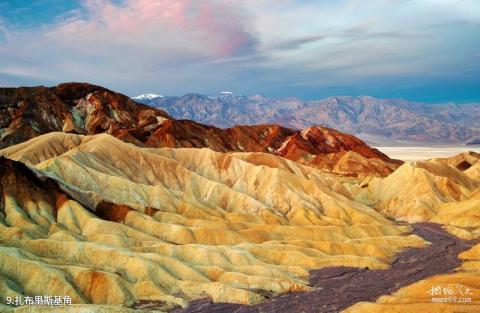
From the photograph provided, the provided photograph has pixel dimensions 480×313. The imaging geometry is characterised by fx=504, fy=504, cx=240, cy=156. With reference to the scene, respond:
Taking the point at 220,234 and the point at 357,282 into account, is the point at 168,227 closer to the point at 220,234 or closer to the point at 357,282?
the point at 220,234

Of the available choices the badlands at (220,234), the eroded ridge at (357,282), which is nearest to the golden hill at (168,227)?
the badlands at (220,234)

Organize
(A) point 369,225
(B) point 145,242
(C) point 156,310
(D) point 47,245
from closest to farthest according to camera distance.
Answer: (C) point 156,310 → (D) point 47,245 → (B) point 145,242 → (A) point 369,225

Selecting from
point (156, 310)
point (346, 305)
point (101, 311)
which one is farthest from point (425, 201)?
point (101, 311)

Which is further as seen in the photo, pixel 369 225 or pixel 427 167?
pixel 427 167

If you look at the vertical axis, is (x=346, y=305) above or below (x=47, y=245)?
below

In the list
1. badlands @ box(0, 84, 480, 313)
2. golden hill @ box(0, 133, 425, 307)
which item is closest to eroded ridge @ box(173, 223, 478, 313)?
badlands @ box(0, 84, 480, 313)

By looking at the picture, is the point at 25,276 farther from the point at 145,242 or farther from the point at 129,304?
the point at 145,242

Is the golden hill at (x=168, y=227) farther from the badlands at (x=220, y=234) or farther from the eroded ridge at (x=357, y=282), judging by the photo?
the eroded ridge at (x=357, y=282)
